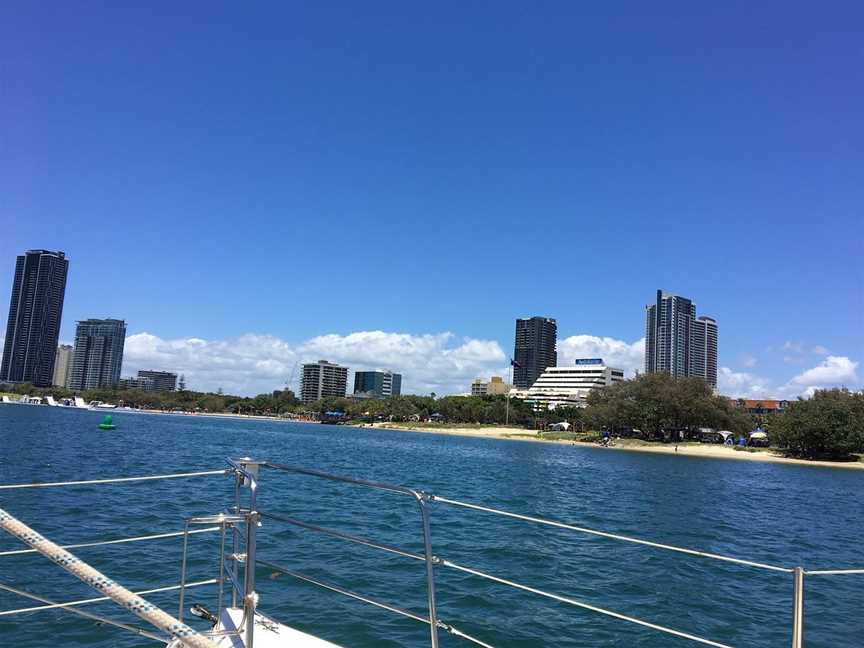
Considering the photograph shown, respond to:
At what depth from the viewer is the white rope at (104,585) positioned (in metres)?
2.52

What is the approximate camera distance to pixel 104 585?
2.54m

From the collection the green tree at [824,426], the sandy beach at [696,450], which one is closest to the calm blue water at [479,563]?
the sandy beach at [696,450]

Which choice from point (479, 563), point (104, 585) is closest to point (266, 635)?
point (104, 585)

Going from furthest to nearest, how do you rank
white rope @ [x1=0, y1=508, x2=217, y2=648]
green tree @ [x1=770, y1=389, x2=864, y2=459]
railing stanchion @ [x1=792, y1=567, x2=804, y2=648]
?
green tree @ [x1=770, y1=389, x2=864, y2=459] < railing stanchion @ [x1=792, y1=567, x2=804, y2=648] < white rope @ [x1=0, y1=508, x2=217, y2=648]

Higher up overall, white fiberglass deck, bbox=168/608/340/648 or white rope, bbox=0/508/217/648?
white rope, bbox=0/508/217/648

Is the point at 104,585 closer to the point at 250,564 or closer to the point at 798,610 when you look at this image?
the point at 250,564

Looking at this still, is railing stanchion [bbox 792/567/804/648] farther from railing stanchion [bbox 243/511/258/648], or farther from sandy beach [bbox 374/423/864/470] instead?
sandy beach [bbox 374/423/864/470]

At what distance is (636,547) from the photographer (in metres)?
18.1

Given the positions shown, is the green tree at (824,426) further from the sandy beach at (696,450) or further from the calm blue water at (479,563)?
the calm blue water at (479,563)

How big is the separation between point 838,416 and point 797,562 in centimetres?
7742

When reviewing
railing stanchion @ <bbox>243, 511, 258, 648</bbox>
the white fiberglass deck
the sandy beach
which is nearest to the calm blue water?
the white fiberglass deck

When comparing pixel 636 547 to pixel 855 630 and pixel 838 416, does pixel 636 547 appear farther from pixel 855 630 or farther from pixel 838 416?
pixel 838 416

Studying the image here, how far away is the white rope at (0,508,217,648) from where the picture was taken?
8.26 ft

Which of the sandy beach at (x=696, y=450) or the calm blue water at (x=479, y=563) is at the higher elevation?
the calm blue water at (x=479, y=563)
